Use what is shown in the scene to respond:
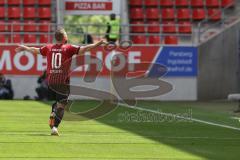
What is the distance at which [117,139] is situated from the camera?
14.0 metres

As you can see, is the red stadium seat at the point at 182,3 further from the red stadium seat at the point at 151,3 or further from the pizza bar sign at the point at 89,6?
the pizza bar sign at the point at 89,6

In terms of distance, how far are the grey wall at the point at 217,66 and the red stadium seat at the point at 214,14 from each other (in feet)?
10.7

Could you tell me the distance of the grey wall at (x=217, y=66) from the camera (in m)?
32.7

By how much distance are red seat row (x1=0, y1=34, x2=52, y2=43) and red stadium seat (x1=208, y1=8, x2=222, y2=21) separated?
8696 millimetres

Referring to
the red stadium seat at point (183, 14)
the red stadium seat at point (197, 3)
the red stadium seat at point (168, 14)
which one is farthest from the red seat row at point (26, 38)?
the red stadium seat at point (197, 3)

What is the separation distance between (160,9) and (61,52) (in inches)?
938

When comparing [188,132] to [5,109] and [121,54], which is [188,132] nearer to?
[5,109]

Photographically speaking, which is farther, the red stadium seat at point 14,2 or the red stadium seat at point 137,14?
the red stadium seat at point 137,14

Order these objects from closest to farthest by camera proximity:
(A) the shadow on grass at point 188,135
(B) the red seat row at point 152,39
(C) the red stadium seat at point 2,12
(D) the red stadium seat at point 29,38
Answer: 1. (A) the shadow on grass at point 188,135
2. (D) the red stadium seat at point 29,38
3. (B) the red seat row at point 152,39
4. (C) the red stadium seat at point 2,12

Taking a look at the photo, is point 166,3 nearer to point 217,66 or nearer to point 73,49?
point 217,66

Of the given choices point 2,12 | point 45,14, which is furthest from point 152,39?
point 2,12

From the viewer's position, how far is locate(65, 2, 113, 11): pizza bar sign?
33.2 metres

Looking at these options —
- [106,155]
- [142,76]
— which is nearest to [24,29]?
[142,76]

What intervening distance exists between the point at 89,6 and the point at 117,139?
19.8 meters
